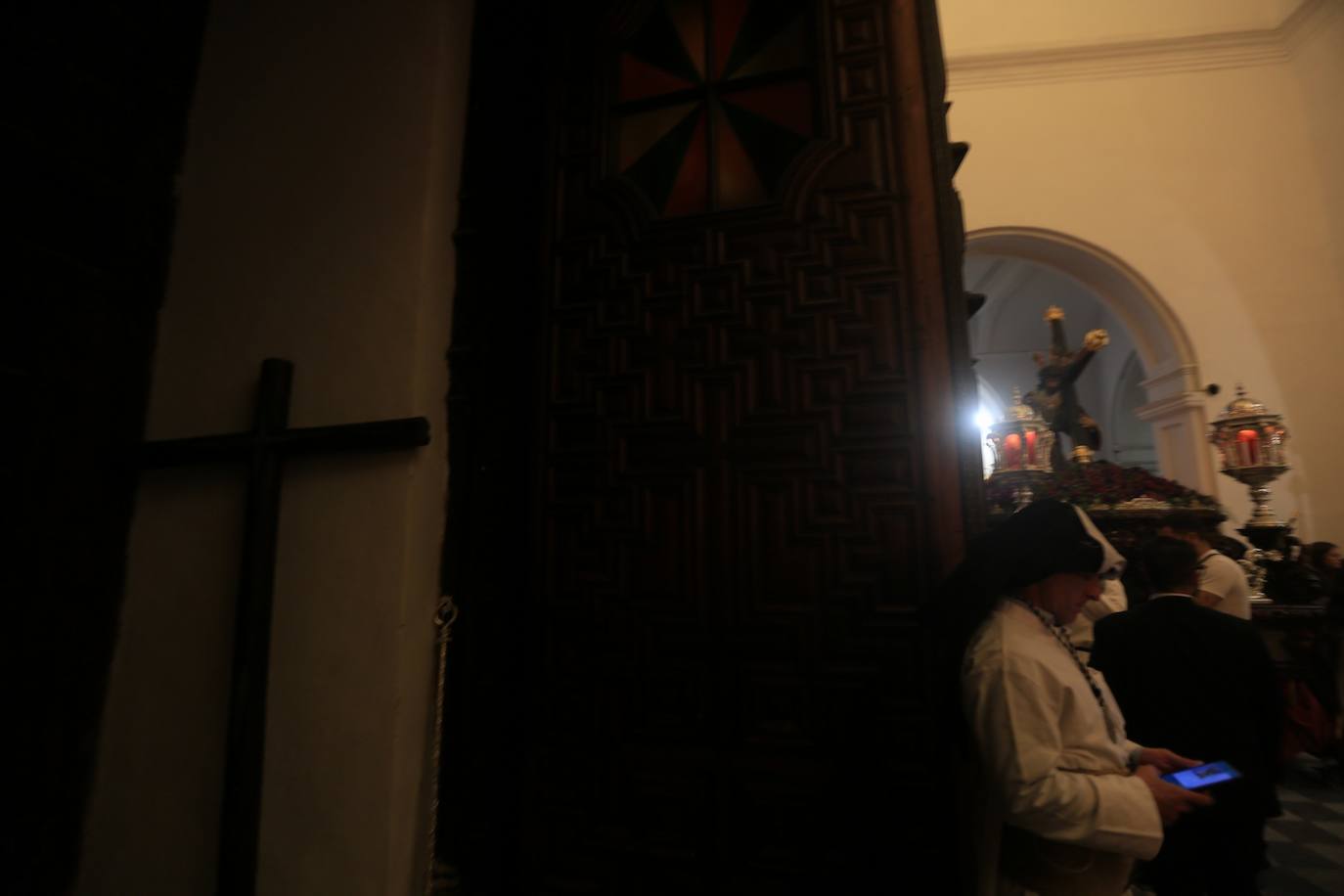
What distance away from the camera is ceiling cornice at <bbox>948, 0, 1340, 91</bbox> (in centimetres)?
688

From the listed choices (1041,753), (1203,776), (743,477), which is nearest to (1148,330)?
(1203,776)

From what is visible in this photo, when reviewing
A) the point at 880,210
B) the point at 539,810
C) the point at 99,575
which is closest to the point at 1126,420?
A: the point at 880,210

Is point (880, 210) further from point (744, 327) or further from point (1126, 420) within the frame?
point (1126, 420)

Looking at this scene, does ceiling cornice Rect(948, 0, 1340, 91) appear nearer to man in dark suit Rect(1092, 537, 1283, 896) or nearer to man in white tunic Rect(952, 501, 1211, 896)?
man in dark suit Rect(1092, 537, 1283, 896)

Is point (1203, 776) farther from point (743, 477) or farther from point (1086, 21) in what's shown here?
point (1086, 21)

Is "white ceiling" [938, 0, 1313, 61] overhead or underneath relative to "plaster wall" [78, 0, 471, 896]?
overhead

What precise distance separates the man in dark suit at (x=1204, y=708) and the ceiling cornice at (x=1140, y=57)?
686cm

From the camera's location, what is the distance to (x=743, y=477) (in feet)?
6.50

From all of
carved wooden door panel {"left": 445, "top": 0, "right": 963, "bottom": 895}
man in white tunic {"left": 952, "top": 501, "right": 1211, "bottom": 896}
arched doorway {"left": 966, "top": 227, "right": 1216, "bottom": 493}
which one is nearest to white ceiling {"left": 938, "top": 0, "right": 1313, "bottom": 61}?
arched doorway {"left": 966, "top": 227, "right": 1216, "bottom": 493}

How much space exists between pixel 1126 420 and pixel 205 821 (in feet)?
50.1

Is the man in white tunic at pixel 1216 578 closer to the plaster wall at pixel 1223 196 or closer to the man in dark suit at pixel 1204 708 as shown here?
the man in dark suit at pixel 1204 708

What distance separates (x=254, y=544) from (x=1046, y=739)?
2285 millimetres

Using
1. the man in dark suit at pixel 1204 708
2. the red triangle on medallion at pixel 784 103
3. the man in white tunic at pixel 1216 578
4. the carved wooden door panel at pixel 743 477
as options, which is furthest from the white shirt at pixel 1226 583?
the red triangle on medallion at pixel 784 103

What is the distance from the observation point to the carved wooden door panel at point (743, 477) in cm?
182
